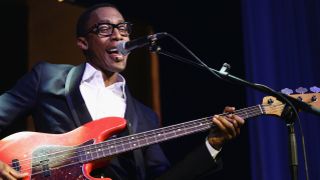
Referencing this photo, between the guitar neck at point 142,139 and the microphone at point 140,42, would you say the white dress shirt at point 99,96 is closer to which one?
the guitar neck at point 142,139

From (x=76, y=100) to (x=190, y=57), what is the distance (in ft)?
4.91

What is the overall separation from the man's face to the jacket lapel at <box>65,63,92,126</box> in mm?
144

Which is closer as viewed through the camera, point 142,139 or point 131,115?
point 142,139

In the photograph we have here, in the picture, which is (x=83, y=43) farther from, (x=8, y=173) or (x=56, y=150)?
(x=8, y=173)

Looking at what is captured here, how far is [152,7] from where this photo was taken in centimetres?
419

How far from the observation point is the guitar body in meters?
2.38

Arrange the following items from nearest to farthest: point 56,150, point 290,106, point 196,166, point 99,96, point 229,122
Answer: point 290,106, point 56,150, point 229,122, point 196,166, point 99,96

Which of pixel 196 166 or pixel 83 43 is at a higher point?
pixel 83 43

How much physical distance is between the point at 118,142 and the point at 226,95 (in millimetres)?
1510

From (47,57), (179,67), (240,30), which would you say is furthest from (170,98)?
(47,57)

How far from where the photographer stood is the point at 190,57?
4.04 m

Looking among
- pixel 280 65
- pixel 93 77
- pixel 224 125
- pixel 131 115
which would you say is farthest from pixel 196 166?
pixel 280 65

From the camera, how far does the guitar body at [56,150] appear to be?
2.38 meters

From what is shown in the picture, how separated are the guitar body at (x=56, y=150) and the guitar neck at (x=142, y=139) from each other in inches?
1.3
